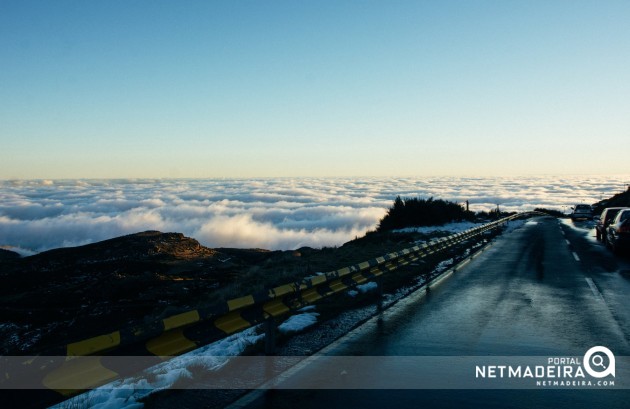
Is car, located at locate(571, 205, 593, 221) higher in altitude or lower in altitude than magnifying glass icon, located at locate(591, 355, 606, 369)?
lower

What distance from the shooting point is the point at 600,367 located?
19.9 ft

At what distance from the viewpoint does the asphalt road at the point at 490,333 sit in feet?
16.7

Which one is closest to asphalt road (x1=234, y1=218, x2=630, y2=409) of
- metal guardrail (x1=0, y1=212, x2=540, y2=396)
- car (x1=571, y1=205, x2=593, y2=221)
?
metal guardrail (x1=0, y1=212, x2=540, y2=396)

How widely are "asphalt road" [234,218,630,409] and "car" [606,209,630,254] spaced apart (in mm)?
4033

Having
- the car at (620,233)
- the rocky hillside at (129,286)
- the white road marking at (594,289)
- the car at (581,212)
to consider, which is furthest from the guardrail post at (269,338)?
the car at (581,212)

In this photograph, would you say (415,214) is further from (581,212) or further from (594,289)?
(594,289)

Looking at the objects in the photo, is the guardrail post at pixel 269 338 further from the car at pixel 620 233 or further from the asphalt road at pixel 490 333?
the car at pixel 620 233

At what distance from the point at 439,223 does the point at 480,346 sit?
113 ft

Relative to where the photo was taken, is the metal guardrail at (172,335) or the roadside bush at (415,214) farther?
the roadside bush at (415,214)

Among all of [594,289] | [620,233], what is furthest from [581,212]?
[594,289]

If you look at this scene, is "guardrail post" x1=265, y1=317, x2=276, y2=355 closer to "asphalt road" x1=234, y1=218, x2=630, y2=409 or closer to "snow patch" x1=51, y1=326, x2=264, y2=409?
"snow patch" x1=51, y1=326, x2=264, y2=409

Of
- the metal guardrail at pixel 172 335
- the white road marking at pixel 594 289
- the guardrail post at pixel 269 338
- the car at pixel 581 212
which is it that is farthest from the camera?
the car at pixel 581 212

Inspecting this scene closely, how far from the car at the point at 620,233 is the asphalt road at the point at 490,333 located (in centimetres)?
403

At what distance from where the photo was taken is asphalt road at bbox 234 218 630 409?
5.09 metres
